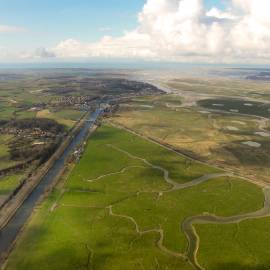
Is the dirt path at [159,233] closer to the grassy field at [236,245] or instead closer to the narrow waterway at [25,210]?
the grassy field at [236,245]

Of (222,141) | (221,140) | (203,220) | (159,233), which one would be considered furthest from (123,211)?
(221,140)

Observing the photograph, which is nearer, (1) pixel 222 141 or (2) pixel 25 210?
(2) pixel 25 210

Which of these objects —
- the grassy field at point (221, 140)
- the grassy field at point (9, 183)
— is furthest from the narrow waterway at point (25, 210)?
the grassy field at point (221, 140)

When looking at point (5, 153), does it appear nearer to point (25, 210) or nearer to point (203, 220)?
point (25, 210)

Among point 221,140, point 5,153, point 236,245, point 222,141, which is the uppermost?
point 236,245

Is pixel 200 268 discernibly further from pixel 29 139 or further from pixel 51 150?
pixel 29 139

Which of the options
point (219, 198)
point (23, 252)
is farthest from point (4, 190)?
point (219, 198)

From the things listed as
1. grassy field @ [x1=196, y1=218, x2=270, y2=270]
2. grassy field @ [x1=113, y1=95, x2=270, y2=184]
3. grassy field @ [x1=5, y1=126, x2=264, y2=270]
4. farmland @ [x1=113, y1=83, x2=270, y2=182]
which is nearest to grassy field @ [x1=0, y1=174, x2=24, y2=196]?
grassy field @ [x1=5, y1=126, x2=264, y2=270]

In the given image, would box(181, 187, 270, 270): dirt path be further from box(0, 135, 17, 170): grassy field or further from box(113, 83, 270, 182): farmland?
box(0, 135, 17, 170): grassy field
